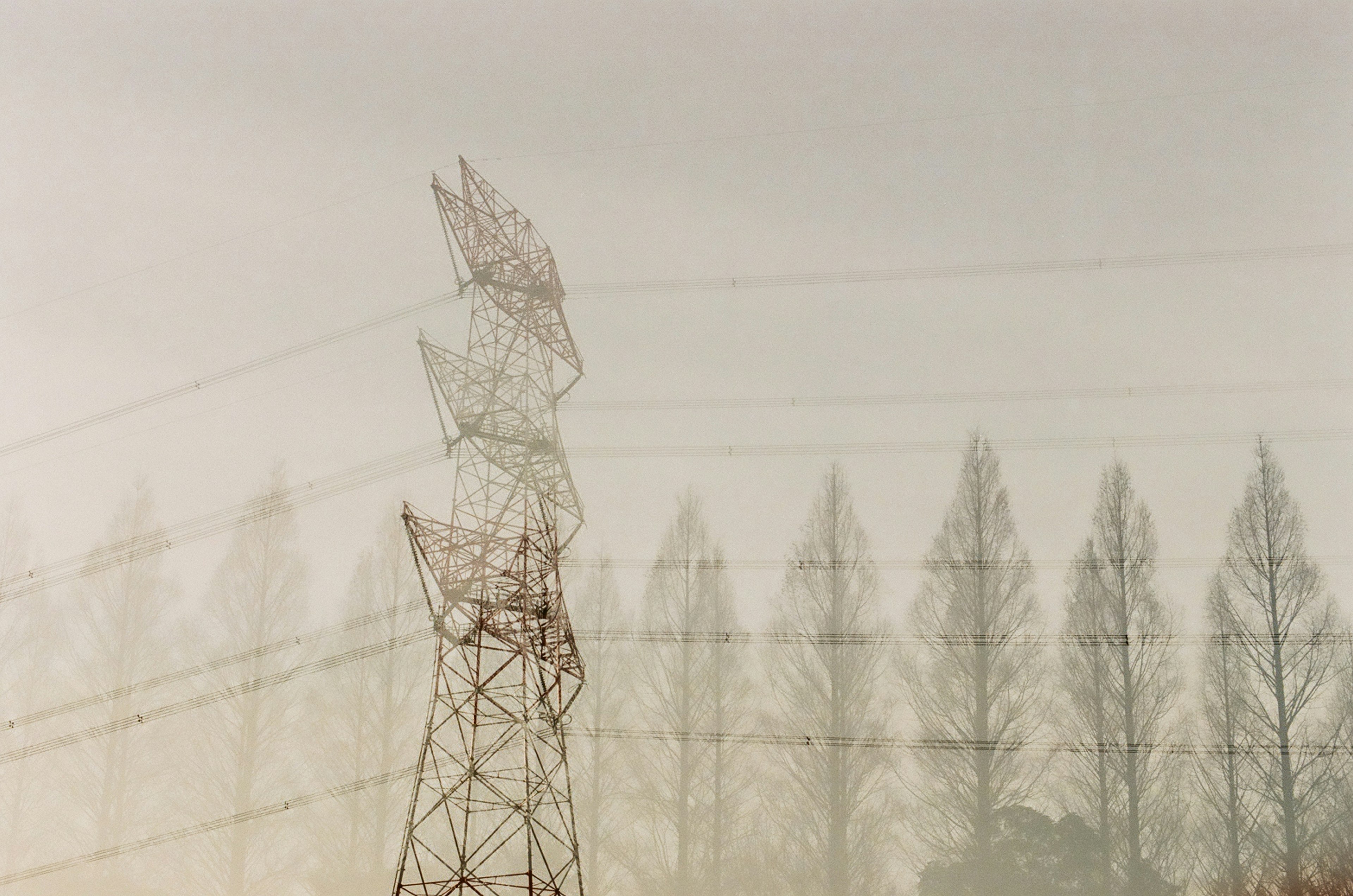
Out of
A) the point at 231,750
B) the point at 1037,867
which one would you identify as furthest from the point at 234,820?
the point at 1037,867

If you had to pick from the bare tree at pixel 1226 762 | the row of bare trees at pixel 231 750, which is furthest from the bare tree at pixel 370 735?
the bare tree at pixel 1226 762

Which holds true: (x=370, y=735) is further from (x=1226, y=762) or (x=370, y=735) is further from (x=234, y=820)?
(x=1226, y=762)

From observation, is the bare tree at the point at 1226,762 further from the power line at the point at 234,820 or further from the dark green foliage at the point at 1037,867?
the power line at the point at 234,820

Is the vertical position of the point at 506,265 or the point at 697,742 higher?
the point at 506,265

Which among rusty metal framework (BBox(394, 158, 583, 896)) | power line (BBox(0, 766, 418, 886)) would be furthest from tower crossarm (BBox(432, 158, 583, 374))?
power line (BBox(0, 766, 418, 886))

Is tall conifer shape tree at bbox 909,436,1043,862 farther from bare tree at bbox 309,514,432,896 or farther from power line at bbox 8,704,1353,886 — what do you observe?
bare tree at bbox 309,514,432,896

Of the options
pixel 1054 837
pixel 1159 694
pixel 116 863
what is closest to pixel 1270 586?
pixel 1159 694

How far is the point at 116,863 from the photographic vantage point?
24.9m

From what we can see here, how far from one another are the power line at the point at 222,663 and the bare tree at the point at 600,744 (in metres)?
3.95

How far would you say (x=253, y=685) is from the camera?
78.6 ft

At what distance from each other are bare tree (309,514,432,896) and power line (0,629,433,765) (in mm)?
393

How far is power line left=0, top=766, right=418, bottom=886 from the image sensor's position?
75.8 feet

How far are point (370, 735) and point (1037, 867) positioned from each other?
13.8m

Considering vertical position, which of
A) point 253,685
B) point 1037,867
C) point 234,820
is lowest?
point 1037,867
